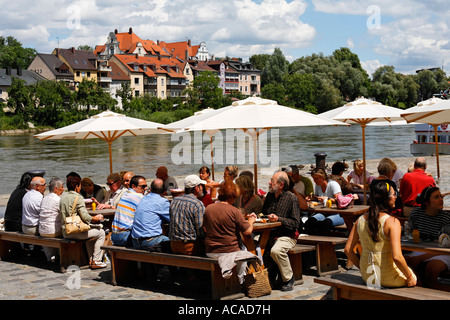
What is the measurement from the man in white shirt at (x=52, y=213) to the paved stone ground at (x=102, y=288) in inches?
21.6

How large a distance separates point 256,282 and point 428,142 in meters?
32.4

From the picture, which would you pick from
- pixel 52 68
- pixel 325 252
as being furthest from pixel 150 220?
pixel 52 68

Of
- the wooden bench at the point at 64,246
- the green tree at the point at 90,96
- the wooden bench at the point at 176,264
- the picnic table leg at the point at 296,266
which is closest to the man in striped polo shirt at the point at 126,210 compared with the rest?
the wooden bench at the point at 176,264

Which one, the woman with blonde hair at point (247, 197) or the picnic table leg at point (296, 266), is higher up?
the woman with blonde hair at point (247, 197)

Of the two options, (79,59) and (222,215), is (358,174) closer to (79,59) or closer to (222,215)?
(222,215)

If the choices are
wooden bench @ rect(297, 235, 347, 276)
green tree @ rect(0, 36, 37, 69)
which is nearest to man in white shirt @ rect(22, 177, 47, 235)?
wooden bench @ rect(297, 235, 347, 276)

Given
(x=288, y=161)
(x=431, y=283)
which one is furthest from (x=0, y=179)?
(x=431, y=283)

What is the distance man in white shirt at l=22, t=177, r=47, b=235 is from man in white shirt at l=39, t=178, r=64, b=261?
221 millimetres

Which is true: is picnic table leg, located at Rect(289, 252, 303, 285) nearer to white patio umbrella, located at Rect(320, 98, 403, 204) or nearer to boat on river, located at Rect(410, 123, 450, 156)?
white patio umbrella, located at Rect(320, 98, 403, 204)

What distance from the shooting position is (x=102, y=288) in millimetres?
7203

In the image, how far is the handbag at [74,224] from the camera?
25.8 feet

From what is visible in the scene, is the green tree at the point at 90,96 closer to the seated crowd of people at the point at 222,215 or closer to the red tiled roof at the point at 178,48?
the red tiled roof at the point at 178,48

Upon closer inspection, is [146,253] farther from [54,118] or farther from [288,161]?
[54,118]

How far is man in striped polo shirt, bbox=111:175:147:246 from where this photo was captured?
7559mm
